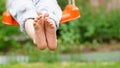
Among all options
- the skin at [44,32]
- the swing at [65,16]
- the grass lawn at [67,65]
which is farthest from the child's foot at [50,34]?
the grass lawn at [67,65]

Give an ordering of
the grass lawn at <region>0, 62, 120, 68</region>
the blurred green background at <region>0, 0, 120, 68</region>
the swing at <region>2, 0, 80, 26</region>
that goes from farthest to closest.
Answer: the blurred green background at <region>0, 0, 120, 68</region> → the grass lawn at <region>0, 62, 120, 68</region> → the swing at <region>2, 0, 80, 26</region>

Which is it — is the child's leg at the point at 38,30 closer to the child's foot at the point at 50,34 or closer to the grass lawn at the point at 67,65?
the child's foot at the point at 50,34

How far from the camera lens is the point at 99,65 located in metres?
7.11

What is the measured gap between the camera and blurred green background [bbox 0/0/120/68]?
7367 mm

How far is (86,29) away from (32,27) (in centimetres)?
329

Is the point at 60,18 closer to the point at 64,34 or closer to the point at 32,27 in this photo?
the point at 32,27

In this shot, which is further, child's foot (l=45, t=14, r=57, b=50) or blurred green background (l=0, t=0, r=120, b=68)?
blurred green background (l=0, t=0, r=120, b=68)

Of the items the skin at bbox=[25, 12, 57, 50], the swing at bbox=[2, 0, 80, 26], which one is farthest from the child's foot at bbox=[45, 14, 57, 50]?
the swing at bbox=[2, 0, 80, 26]

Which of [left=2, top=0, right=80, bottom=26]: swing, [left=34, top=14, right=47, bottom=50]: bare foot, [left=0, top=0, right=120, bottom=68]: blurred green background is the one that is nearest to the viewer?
[left=34, top=14, right=47, bottom=50]: bare foot

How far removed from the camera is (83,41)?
8008mm

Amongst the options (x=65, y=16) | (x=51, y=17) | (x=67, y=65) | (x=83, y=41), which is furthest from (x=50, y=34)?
(x=83, y=41)

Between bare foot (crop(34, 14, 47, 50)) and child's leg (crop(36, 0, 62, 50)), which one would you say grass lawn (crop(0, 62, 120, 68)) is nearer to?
child's leg (crop(36, 0, 62, 50))

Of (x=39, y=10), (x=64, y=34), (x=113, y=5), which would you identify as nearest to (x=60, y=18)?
(x=39, y=10)

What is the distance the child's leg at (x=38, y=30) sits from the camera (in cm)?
450
